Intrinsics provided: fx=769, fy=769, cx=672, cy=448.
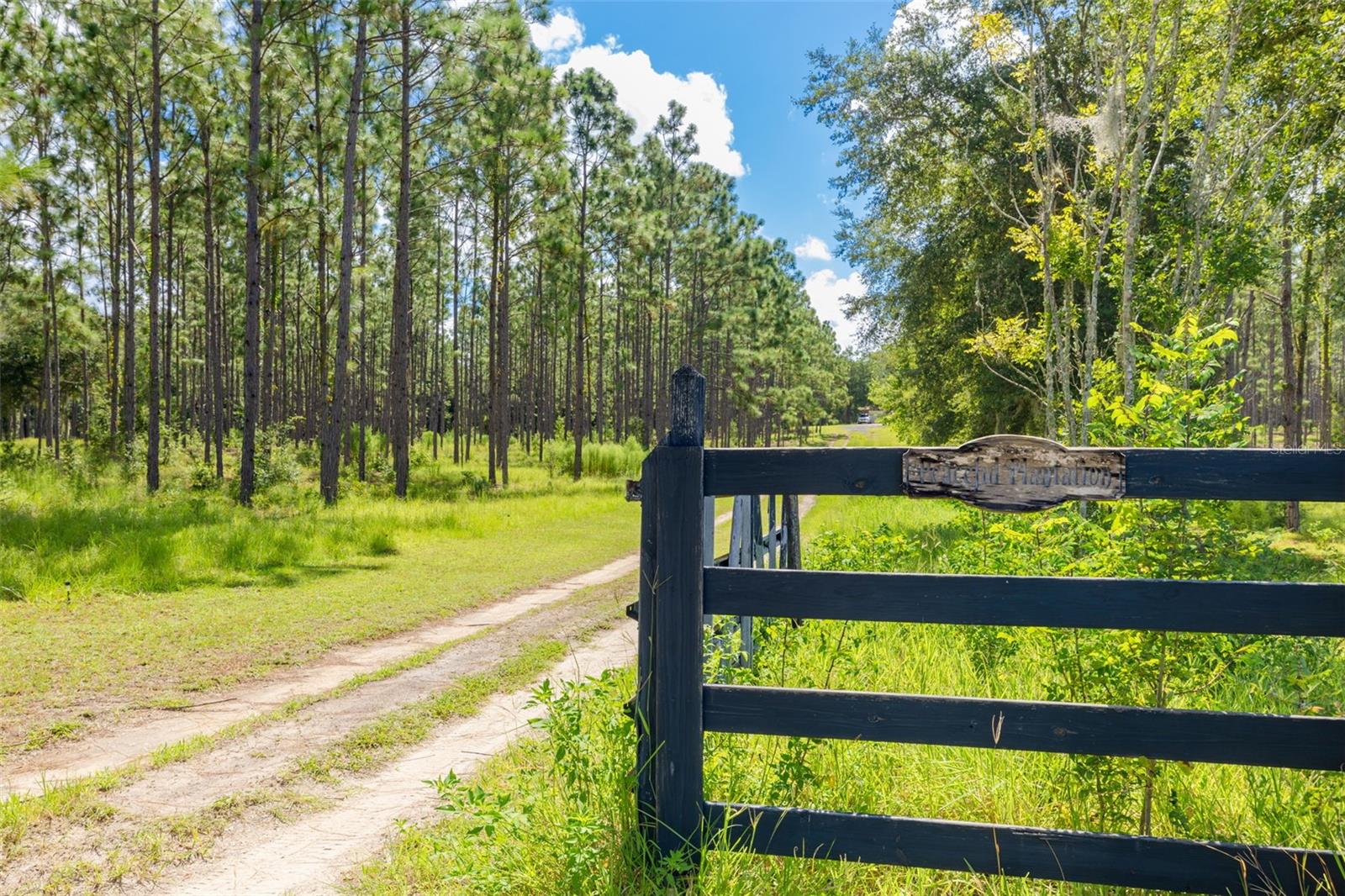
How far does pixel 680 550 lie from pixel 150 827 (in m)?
3.16

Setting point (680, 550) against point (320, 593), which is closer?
point (680, 550)

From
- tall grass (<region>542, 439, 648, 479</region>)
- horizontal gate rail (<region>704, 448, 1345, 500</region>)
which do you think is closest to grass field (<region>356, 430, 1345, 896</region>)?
horizontal gate rail (<region>704, 448, 1345, 500</region>)

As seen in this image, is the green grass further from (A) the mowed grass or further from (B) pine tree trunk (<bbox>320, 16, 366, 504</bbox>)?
(B) pine tree trunk (<bbox>320, 16, 366, 504</bbox>)

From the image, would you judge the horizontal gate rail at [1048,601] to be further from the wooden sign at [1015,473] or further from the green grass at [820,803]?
the green grass at [820,803]

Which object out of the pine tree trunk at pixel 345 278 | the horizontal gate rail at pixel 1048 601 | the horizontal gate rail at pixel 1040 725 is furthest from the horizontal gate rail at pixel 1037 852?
the pine tree trunk at pixel 345 278

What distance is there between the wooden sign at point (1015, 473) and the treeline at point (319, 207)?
288 inches

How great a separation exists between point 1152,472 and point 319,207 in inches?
873

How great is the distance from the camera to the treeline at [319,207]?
58.7ft

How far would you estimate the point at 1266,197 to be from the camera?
12.3 metres

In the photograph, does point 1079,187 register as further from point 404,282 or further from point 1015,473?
point 404,282

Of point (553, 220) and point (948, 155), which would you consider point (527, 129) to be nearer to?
point (553, 220)

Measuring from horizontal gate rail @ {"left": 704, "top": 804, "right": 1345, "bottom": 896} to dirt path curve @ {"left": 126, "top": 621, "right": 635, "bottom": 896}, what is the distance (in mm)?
1818

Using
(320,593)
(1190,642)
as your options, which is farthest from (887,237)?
(1190,642)

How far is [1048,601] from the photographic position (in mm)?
2564
